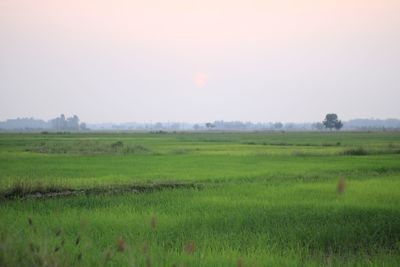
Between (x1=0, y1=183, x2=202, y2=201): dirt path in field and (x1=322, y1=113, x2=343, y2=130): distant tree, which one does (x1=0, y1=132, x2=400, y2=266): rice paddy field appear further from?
(x1=322, y1=113, x2=343, y2=130): distant tree

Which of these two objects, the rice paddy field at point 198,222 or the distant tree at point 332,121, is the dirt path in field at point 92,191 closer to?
the rice paddy field at point 198,222

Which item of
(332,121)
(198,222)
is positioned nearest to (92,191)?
(198,222)

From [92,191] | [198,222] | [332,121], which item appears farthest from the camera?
[332,121]

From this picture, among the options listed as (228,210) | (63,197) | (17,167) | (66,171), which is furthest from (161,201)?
(17,167)

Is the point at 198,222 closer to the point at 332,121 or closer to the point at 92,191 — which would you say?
the point at 92,191

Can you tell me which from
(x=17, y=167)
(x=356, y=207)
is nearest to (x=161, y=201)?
(x=356, y=207)

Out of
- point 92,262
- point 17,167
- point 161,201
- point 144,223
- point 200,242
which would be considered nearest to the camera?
point 92,262

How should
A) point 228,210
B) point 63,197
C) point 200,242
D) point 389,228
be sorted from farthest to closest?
point 63,197 → point 228,210 → point 389,228 → point 200,242

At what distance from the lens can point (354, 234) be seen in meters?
7.99

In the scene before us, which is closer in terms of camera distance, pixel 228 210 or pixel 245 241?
pixel 245 241

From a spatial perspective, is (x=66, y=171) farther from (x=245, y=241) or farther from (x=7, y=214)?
(x=245, y=241)

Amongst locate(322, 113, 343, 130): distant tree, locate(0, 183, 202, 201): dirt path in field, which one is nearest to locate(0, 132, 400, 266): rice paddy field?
locate(0, 183, 202, 201): dirt path in field

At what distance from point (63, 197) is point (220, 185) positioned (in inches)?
218

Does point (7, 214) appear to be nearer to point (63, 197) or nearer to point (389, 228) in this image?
point (63, 197)
